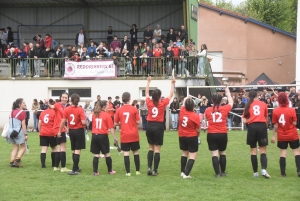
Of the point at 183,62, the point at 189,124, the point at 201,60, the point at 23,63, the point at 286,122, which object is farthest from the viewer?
the point at 23,63

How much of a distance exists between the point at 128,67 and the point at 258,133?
1683 cm

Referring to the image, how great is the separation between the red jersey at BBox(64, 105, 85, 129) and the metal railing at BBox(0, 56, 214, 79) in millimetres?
15268

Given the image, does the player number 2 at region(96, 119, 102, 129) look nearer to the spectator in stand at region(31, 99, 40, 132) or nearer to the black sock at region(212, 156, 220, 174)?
the black sock at region(212, 156, 220, 174)

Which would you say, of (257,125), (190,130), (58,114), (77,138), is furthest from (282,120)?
(58,114)

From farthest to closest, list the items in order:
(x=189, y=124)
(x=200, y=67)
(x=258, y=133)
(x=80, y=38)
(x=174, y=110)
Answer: (x=80, y=38), (x=200, y=67), (x=174, y=110), (x=258, y=133), (x=189, y=124)

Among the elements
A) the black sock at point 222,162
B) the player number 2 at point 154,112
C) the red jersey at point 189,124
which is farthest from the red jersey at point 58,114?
the black sock at point 222,162

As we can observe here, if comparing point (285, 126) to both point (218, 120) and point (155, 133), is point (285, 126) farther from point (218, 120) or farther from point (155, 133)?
point (155, 133)

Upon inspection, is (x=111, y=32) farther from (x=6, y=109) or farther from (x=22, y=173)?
(x=22, y=173)

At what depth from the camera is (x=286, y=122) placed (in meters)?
12.6

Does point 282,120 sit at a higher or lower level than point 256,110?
lower

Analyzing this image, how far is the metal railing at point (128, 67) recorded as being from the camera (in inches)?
1106

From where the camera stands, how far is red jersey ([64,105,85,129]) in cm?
1301

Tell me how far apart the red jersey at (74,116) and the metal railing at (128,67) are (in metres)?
15.3

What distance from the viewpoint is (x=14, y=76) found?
30.1m
